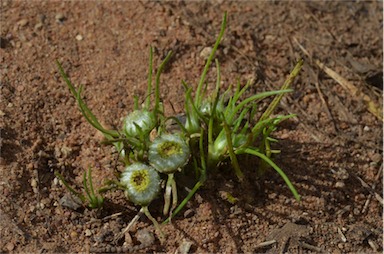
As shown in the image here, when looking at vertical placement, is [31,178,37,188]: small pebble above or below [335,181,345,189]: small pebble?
above

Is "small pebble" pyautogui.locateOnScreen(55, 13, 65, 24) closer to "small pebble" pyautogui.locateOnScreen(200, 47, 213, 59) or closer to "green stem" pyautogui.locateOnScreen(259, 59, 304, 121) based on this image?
"small pebble" pyautogui.locateOnScreen(200, 47, 213, 59)

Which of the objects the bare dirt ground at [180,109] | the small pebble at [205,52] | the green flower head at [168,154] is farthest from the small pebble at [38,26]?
the green flower head at [168,154]

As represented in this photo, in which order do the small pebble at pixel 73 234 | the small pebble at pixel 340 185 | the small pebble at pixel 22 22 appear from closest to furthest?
the small pebble at pixel 73 234 < the small pebble at pixel 340 185 < the small pebble at pixel 22 22

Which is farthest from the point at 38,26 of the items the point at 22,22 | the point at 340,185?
the point at 340,185

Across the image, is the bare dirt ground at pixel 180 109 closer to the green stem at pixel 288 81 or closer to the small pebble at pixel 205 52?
the small pebble at pixel 205 52

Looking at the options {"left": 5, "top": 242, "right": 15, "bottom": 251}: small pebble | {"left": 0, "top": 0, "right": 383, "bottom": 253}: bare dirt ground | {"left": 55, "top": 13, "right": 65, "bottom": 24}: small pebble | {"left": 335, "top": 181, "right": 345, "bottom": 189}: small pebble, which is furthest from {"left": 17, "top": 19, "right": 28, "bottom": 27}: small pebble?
{"left": 335, "top": 181, "right": 345, "bottom": 189}: small pebble
